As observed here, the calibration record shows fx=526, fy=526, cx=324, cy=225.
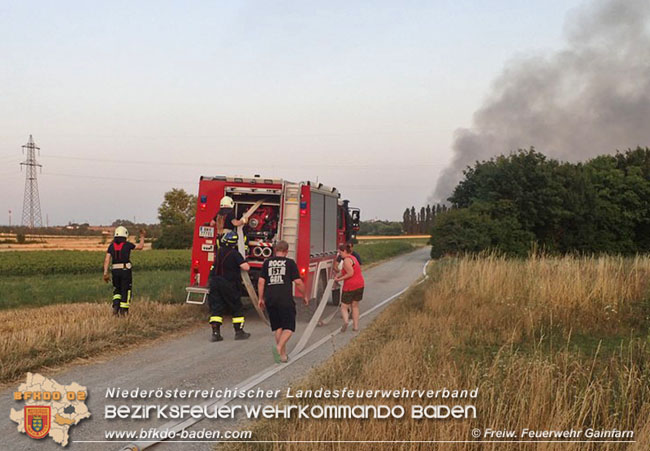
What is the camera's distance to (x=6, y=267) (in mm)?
30062

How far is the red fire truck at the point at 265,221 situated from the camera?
12297mm

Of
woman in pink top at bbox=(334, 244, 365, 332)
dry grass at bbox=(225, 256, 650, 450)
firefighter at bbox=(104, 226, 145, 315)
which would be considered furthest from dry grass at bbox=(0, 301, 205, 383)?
dry grass at bbox=(225, 256, 650, 450)

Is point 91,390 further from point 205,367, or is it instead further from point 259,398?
point 259,398

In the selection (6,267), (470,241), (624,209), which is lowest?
(6,267)

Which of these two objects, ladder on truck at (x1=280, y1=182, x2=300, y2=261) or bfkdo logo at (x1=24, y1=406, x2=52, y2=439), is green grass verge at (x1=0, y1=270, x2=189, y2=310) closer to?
ladder on truck at (x1=280, y1=182, x2=300, y2=261)

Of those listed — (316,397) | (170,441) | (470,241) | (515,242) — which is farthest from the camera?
(515,242)

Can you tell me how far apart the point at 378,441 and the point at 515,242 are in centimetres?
3611

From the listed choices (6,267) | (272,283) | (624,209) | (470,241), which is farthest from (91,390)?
(624,209)

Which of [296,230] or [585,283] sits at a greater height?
[296,230]

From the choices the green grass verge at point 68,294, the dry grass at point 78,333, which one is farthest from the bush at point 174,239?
the dry grass at point 78,333

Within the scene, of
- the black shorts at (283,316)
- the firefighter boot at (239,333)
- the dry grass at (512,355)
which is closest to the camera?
the dry grass at (512,355)

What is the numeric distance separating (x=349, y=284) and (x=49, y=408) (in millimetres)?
6524

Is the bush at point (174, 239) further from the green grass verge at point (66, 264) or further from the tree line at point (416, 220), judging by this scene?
the tree line at point (416, 220)

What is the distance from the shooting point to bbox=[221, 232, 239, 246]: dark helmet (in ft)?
31.9
